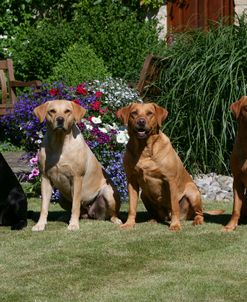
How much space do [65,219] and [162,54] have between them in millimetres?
3936

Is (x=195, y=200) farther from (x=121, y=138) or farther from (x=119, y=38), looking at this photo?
(x=119, y=38)

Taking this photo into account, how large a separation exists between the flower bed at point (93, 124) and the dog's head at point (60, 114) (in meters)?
1.58

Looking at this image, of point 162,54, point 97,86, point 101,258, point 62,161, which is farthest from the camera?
point 162,54

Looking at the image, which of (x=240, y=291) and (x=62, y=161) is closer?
(x=240, y=291)

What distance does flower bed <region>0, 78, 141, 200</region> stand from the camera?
8641 mm

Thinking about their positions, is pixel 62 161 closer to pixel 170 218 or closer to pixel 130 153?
pixel 130 153

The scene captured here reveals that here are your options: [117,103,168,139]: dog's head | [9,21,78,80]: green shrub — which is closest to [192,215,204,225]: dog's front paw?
[117,103,168,139]: dog's head

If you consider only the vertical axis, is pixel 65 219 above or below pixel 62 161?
below

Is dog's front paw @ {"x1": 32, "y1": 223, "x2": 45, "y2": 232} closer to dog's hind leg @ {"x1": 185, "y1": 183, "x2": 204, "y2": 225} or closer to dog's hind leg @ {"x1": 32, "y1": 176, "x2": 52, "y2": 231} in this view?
dog's hind leg @ {"x1": 32, "y1": 176, "x2": 52, "y2": 231}

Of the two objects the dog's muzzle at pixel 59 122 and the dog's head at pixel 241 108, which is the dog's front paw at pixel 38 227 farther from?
the dog's head at pixel 241 108

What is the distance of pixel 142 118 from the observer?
6.76 m

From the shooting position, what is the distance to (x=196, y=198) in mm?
7137

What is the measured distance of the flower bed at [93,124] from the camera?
864cm

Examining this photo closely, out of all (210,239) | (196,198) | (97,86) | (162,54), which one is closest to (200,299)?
(210,239)
